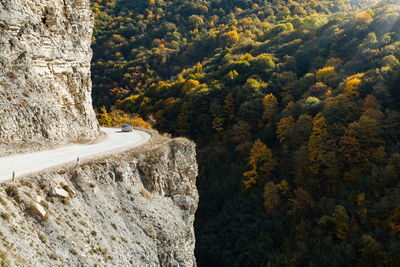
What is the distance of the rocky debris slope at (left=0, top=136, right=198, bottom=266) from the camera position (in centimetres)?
1055

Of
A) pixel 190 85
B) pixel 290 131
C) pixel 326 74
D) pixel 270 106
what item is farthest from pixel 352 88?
pixel 190 85

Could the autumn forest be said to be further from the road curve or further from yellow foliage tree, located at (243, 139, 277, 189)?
the road curve

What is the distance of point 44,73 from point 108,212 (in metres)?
10.6

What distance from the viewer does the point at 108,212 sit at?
1512 centimetres

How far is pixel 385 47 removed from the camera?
168 ft

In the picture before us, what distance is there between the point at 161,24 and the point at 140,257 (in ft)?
325

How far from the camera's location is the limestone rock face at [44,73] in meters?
17.4

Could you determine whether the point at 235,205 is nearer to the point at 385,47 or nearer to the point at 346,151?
the point at 346,151

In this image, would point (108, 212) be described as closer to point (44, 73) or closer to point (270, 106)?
point (44, 73)

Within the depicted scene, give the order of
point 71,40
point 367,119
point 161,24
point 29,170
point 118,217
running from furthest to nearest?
point 161,24, point 367,119, point 71,40, point 118,217, point 29,170

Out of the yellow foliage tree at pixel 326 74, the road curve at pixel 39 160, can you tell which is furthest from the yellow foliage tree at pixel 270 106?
the road curve at pixel 39 160

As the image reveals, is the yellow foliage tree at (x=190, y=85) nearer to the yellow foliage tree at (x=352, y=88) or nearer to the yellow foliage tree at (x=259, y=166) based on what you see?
the yellow foliage tree at (x=259, y=166)

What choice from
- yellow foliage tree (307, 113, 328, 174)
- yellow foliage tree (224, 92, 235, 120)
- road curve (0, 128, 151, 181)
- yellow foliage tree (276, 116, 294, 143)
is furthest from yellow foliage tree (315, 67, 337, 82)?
road curve (0, 128, 151, 181)

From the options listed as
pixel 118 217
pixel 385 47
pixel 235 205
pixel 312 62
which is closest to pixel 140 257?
pixel 118 217
